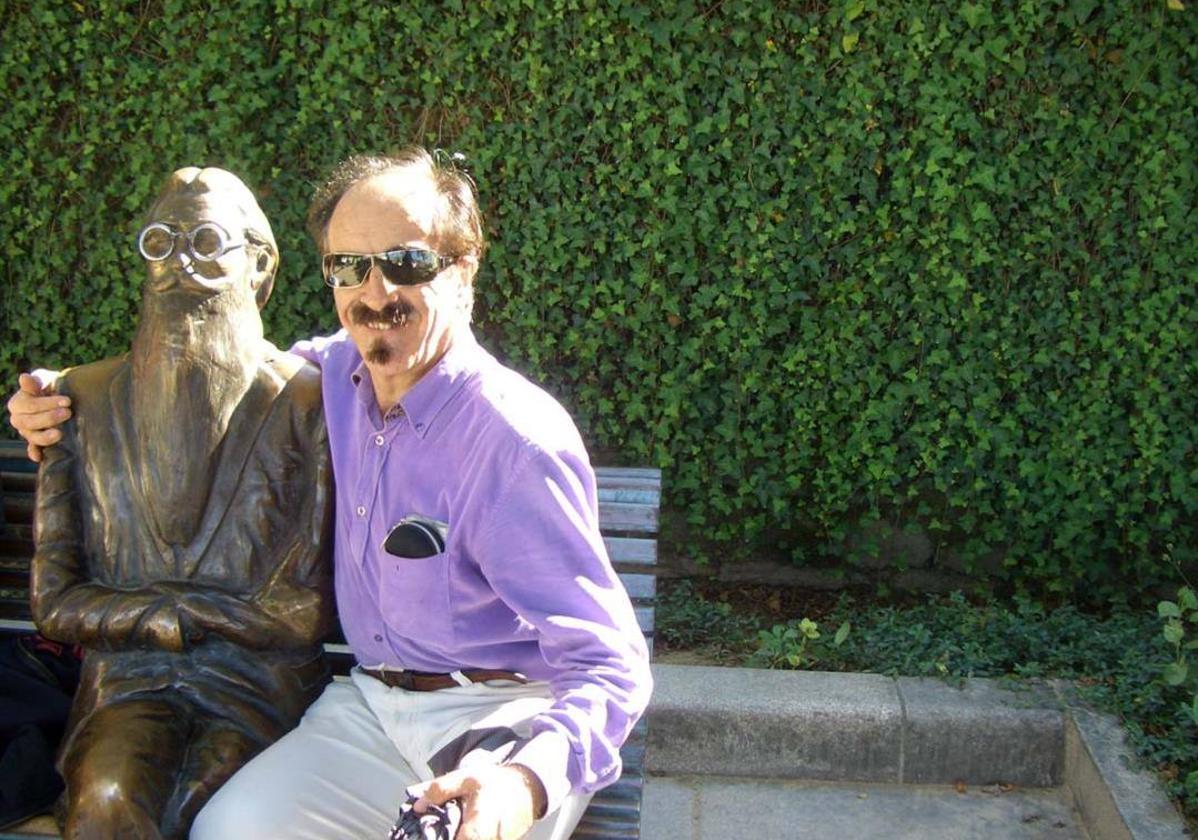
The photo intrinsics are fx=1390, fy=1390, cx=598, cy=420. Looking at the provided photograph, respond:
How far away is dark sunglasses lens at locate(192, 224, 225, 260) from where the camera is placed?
2.79m

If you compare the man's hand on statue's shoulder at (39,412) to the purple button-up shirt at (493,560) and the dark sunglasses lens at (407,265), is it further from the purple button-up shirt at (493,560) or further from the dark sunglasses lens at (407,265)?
the dark sunglasses lens at (407,265)

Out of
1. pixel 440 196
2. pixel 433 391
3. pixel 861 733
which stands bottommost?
pixel 861 733

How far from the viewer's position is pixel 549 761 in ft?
6.74

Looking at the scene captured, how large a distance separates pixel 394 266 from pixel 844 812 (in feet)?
6.92

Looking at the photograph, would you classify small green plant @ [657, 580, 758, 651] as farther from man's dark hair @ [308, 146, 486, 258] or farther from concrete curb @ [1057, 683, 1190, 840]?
man's dark hair @ [308, 146, 486, 258]

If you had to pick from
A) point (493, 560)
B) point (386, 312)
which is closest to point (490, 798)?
point (493, 560)

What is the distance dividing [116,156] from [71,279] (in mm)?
471

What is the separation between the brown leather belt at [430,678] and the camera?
251 centimetres

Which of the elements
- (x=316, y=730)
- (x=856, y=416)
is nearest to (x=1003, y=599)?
(x=856, y=416)

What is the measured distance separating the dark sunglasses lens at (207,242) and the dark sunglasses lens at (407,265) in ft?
1.60

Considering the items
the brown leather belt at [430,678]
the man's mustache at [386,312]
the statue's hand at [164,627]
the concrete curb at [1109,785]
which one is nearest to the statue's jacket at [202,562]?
the statue's hand at [164,627]

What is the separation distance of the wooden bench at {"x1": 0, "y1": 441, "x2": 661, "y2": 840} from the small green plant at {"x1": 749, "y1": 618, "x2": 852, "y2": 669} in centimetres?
88

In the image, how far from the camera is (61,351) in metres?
4.97

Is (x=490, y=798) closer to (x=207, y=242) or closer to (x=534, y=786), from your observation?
(x=534, y=786)
